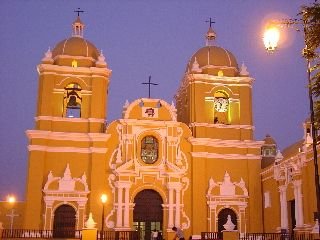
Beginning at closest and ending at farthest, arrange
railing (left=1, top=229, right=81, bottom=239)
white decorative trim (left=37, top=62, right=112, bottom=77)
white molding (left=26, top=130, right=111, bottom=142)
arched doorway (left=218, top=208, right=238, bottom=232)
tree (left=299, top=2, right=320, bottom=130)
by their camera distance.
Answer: tree (left=299, top=2, right=320, bottom=130) → railing (left=1, top=229, right=81, bottom=239) → white molding (left=26, top=130, right=111, bottom=142) → arched doorway (left=218, top=208, right=238, bottom=232) → white decorative trim (left=37, top=62, right=112, bottom=77)

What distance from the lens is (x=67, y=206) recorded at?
29.1 m

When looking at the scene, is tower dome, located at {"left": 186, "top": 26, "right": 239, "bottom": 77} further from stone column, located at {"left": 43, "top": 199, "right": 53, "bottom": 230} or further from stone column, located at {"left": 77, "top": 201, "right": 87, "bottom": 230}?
stone column, located at {"left": 43, "top": 199, "right": 53, "bottom": 230}

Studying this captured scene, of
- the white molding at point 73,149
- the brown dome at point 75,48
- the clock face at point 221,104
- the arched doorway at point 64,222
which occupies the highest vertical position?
the brown dome at point 75,48

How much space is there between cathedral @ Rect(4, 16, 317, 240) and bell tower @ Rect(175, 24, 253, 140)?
6cm

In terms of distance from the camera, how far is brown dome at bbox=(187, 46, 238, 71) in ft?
110

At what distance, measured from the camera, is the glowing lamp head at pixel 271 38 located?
13.2 meters

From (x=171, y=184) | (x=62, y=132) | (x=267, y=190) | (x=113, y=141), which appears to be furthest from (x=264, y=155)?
(x=62, y=132)

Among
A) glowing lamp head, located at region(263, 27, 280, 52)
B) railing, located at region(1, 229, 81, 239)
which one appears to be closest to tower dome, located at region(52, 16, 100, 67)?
railing, located at region(1, 229, 81, 239)

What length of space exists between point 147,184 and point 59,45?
33.7ft

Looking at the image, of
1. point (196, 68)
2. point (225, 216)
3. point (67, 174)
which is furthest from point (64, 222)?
point (196, 68)

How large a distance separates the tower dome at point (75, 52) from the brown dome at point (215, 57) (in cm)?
658

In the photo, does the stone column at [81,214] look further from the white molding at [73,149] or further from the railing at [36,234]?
the white molding at [73,149]

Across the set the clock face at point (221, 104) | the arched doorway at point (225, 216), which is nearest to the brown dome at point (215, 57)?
the clock face at point (221, 104)

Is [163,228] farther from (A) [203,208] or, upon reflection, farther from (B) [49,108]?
(B) [49,108]
